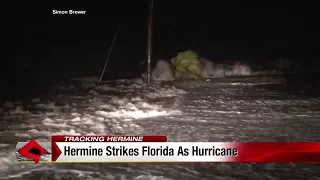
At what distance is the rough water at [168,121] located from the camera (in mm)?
4105

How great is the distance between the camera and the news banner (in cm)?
419

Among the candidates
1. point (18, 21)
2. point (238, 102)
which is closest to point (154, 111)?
point (238, 102)

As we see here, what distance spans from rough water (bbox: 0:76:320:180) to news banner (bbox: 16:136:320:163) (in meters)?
0.09

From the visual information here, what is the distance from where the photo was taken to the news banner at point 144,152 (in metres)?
4.19

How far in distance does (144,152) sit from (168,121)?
2286mm

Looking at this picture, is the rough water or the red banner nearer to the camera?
the rough water

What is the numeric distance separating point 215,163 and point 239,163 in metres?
0.30

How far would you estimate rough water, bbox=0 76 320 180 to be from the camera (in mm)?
4105

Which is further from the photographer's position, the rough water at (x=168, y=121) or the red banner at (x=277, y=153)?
the red banner at (x=277, y=153)

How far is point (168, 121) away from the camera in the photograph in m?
6.46

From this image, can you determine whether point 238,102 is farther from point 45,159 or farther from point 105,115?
point 45,159

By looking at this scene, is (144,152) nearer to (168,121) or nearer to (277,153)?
(277,153)

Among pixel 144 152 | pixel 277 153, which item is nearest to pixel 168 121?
pixel 144 152

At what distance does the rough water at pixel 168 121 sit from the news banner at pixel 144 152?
0.09 meters
